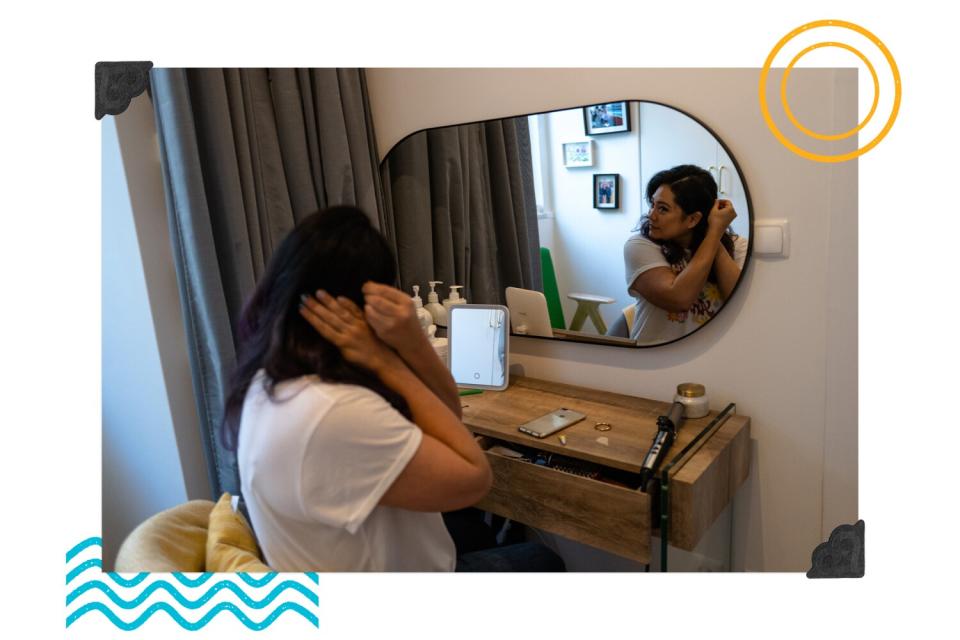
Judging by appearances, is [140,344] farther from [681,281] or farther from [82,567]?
[681,281]

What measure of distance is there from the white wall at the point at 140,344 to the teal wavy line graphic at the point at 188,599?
0.06 m

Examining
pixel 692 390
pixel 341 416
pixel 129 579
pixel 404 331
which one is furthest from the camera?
pixel 692 390

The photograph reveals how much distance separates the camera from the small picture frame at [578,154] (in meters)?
1.29

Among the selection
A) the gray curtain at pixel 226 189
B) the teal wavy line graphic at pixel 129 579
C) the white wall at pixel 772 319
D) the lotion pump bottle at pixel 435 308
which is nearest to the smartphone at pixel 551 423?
the white wall at pixel 772 319

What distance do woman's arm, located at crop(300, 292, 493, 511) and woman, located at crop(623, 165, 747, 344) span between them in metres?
0.47

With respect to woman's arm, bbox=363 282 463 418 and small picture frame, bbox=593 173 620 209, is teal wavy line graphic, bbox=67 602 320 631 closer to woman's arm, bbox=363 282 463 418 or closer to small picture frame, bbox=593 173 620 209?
woman's arm, bbox=363 282 463 418

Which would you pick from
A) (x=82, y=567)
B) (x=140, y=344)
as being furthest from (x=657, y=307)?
(x=82, y=567)

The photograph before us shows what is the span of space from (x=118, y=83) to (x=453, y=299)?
690 millimetres

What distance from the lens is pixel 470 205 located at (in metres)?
1.28

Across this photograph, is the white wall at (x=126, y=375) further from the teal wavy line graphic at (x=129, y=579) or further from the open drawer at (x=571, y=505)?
the open drawer at (x=571, y=505)

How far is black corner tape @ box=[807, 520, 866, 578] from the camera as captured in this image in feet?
3.81

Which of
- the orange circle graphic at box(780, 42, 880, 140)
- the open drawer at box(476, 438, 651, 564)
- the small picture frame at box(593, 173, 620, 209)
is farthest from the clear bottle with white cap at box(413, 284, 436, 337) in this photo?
the orange circle graphic at box(780, 42, 880, 140)

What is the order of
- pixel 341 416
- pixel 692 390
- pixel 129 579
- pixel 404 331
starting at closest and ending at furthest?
pixel 341 416 < pixel 404 331 < pixel 129 579 < pixel 692 390

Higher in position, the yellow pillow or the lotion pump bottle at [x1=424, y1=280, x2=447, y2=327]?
the lotion pump bottle at [x1=424, y1=280, x2=447, y2=327]
